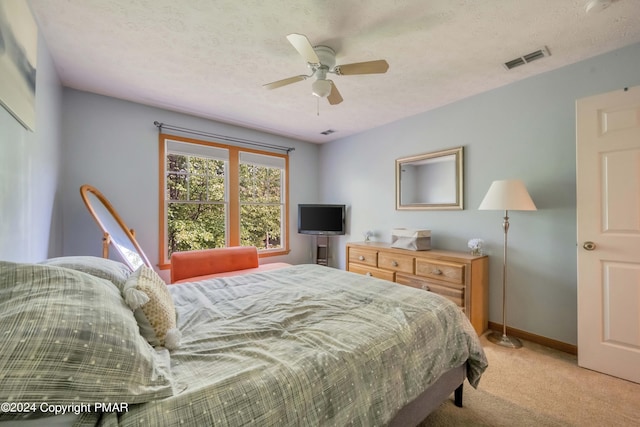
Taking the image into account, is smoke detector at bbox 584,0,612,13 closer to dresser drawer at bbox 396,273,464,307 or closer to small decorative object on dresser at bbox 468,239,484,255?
small decorative object on dresser at bbox 468,239,484,255

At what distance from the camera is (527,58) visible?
2.22 m

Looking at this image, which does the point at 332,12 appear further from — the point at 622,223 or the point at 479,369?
the point at 622,223

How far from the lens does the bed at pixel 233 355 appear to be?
0.64m

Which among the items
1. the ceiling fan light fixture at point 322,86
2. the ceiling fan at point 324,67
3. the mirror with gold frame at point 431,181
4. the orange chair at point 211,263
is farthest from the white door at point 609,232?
the orange chair at point 211,263

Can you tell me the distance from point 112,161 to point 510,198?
13.9 ft

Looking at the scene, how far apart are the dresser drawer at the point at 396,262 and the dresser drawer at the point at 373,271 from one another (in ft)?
0.21

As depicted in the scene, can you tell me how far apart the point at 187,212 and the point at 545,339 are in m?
4.53

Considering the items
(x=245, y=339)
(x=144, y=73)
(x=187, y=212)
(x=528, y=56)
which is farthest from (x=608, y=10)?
(x=187, y=212)

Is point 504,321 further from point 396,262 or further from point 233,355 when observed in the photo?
point 233,355

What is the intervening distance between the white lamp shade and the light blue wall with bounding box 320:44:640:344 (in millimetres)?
286

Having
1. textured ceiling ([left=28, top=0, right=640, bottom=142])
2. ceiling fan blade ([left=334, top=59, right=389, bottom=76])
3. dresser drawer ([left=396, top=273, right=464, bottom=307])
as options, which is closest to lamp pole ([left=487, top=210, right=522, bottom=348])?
dresser drawer ([left=396, top=273, right=464, bottom=307])

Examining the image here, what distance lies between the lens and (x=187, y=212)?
389cm

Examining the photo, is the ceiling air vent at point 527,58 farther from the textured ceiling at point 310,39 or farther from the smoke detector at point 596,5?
the smoke detector at point 596,5

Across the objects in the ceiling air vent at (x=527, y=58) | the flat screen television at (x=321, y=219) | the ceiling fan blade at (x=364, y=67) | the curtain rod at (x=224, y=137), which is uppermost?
the ceiling air vent at (x=527, y=58)
